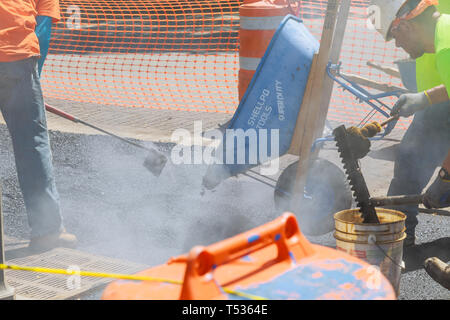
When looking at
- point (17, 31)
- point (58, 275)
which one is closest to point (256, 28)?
point (17, 31)

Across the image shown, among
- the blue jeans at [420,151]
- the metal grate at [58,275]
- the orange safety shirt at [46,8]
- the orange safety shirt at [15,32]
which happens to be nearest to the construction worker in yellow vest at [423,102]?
the blue jeans at [420,151]

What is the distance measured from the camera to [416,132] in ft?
13.3

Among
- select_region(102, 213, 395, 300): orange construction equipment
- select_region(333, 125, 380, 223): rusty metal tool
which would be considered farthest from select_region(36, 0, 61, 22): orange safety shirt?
select_region(102, 213, 395, 300): orange construction equipment

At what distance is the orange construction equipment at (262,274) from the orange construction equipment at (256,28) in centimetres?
468

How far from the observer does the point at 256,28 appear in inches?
253

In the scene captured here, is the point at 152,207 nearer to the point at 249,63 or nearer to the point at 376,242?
the point at 376,242

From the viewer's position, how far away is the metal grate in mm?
3262

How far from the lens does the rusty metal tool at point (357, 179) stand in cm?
332

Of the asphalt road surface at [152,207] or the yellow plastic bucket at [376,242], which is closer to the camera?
the yellow plastic bucket at [376,242]

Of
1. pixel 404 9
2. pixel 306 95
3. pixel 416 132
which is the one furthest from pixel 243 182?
pixel 404 9

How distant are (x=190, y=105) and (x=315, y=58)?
14.6ft

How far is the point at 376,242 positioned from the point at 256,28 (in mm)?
3840

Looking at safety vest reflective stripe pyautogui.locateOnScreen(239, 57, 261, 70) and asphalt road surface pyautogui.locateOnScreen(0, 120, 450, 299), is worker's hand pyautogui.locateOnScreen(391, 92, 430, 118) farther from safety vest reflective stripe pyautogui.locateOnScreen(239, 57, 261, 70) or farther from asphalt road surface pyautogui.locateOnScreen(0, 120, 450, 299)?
safety vest reflective stripe pyautogui.locateOnScreen(239, 57, 261, 70)

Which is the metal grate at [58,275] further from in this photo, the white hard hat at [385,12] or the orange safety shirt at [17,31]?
the white hard hat at [385,12]
